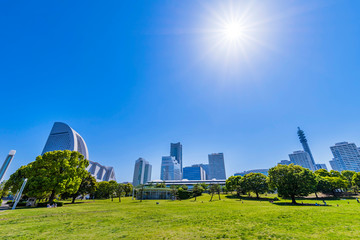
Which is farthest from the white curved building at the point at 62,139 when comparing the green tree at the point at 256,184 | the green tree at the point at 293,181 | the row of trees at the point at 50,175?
the green tree at the point at 293,181

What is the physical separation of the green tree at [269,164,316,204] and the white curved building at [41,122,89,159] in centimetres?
19007

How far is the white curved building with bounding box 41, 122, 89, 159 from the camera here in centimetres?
16375

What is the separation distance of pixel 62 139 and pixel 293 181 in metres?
213

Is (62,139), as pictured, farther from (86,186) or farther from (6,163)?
(86,186)

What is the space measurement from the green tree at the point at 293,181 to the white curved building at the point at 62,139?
190074mm

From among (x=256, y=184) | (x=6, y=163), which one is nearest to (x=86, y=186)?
(x=6, y=163)

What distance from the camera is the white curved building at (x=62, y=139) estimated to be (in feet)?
537

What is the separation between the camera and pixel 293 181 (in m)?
34.2

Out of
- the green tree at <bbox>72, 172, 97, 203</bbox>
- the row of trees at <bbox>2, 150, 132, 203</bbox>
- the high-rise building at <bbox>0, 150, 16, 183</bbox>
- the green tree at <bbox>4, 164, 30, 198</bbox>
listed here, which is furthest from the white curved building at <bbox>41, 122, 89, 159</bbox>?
the row of trees at <bbox>2, 150, 132, 203</bbox>

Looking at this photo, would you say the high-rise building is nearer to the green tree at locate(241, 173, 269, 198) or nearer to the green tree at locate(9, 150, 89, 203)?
the green tree at locate(9, 150, 89, 203)

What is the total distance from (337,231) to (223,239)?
9454 mm

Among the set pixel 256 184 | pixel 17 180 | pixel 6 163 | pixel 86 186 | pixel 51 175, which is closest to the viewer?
pixel 51 175

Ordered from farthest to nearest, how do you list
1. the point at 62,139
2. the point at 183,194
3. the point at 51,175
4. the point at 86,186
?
1. the point at 62,139
2. the point at 183,194
3. the point at 86,186
4. the point at 51,175

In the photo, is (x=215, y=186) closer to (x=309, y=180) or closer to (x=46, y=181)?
(x=309, y=180)
